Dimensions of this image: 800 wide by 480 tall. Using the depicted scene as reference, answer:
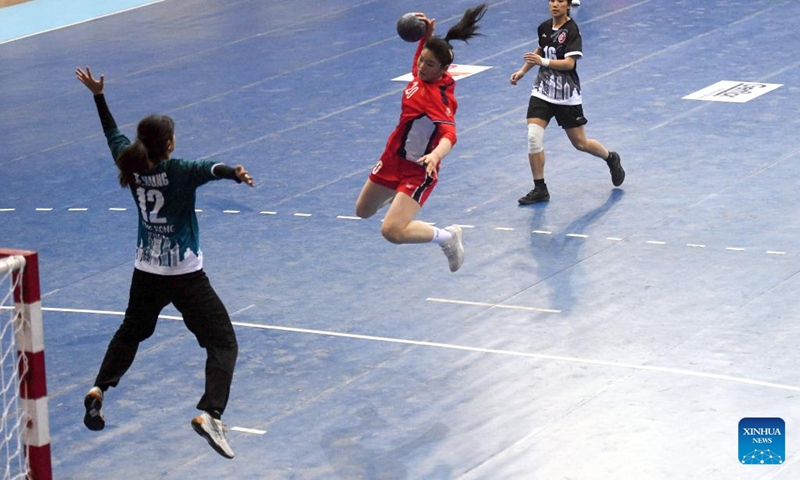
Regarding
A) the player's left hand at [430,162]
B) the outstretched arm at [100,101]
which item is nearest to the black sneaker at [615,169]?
the player's left hand at [430,162]

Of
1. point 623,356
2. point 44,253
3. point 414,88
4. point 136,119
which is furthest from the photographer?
point 136,119

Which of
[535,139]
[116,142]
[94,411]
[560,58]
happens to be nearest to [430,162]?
[116,142]

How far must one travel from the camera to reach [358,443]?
30.1 feet

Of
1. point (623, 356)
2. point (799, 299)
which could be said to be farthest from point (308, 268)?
point (799, 299)

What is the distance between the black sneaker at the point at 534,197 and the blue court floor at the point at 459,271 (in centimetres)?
13

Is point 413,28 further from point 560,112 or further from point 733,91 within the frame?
point 733,91

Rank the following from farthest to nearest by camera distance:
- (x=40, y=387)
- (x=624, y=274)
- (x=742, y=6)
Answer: (x=742, y=6) → (x=624, y=274) → (x=40, y=387)

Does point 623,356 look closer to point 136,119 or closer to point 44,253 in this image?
point 44,253

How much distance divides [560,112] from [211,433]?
6666 mm

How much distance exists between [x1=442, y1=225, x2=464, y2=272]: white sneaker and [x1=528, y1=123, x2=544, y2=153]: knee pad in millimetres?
2581

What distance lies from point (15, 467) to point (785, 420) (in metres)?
4.82

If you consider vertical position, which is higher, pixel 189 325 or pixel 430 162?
pixel 430 162

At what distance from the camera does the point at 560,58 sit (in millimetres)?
14008

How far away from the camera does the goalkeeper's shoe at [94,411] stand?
339 inches
